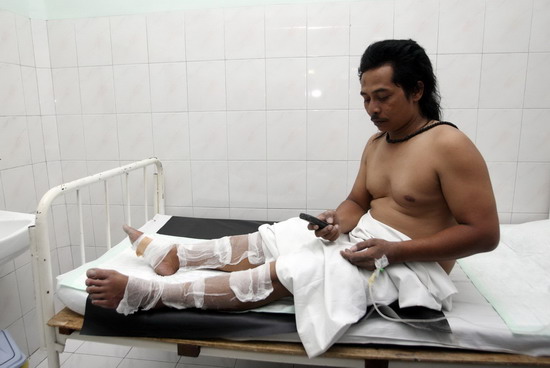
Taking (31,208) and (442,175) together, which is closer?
(442,175)

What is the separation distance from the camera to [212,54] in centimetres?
215

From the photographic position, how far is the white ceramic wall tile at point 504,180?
2068mm

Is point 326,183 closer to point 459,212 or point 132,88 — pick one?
point 459,212

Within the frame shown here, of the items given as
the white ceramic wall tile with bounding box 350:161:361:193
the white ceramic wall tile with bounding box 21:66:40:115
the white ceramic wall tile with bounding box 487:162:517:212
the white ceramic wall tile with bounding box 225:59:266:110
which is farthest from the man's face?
the white ceramic wall tile with bounding box 21:66:40:115

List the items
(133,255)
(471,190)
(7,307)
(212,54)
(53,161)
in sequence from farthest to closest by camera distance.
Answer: (53,161), (212,54), (7,307), (133,255), (471,190)

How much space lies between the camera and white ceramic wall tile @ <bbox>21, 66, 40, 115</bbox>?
2156 mm

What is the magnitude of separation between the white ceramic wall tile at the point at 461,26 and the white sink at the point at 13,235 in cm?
216

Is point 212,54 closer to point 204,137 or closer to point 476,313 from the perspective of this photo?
point 204,137

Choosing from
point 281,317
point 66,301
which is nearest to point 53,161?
point 66,301

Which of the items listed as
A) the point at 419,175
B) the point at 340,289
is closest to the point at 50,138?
the point at 340,289

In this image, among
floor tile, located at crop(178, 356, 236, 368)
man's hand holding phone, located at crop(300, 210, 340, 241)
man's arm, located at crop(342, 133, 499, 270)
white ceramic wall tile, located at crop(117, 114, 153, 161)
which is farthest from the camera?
white ceramic wall tile, located at crop(117, 114, 153, 161)

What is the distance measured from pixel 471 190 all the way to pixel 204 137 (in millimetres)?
1552

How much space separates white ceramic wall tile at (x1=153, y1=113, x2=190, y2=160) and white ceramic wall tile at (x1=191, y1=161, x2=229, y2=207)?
118 millimetres

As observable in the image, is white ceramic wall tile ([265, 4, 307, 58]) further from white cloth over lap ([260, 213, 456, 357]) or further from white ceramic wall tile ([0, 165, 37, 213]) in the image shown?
white ceramic wall tile ([0, 165, 37, 213])
